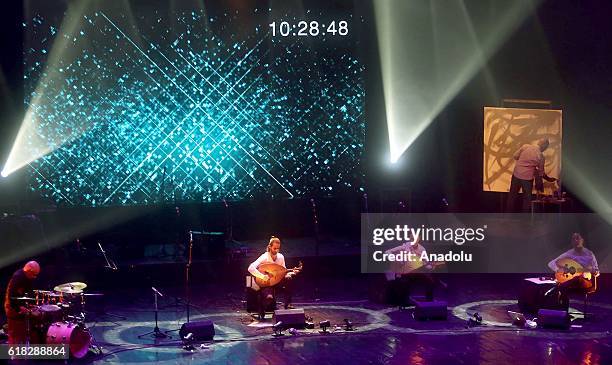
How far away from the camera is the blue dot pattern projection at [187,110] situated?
43.2 ft

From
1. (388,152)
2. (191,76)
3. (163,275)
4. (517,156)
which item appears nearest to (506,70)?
(517,156)

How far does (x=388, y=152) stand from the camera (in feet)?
49.4

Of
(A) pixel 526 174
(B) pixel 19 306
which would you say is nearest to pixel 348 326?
(B) pixel 19 306

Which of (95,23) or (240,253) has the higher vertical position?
(95,23)

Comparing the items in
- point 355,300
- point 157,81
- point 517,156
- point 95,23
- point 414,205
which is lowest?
point 355,300

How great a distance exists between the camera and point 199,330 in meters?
8.76

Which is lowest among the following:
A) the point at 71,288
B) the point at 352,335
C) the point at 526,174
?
the point at 352,335

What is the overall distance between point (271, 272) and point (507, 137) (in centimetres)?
742

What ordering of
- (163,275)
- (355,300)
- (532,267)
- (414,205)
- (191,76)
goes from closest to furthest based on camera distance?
(355,300) → (163,275) → (532,267) → (191,76) → (414,205)

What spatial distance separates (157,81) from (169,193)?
2.15m

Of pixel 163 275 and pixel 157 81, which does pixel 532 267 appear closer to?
pixel 163 275

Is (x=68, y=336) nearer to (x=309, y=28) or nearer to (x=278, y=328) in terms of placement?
(x=278, y=328)

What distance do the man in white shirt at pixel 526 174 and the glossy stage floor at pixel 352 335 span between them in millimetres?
2882

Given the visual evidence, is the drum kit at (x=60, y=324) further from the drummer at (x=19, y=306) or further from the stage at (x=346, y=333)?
the stage at (x=346, y=333)
